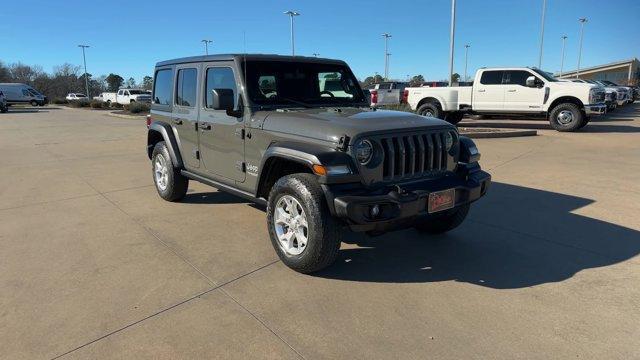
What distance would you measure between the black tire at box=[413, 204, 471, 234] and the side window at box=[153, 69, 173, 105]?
361 centimetres

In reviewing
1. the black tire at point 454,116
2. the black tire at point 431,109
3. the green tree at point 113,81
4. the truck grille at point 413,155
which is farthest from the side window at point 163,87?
the green tree at point 113,81

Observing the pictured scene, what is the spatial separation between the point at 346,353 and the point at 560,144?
10.5 metres

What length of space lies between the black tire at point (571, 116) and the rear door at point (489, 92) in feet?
5.24

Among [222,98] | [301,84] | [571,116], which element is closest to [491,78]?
[571,116]

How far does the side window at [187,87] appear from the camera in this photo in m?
5.21

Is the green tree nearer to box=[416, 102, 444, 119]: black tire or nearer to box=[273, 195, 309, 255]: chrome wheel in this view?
box=[416, 102, 444, 119]: black tire

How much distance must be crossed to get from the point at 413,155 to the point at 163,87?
3.88 metres

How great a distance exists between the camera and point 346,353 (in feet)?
8.84

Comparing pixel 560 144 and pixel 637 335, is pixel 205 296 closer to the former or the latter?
pixel 637 335

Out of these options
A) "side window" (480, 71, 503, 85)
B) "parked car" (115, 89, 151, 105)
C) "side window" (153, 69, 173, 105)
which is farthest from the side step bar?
"parked car" (115, 89, 151, 105)

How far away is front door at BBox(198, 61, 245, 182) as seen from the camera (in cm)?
452

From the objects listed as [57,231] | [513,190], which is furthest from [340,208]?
[513,190]

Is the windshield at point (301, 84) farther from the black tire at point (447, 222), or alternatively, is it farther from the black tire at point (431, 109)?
the black tire at point (431, 109)

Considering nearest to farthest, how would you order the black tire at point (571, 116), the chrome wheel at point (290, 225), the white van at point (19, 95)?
the chrome wheel at point (290, 225) → the black tire at point (571, 116) → the white van at point (19, 95)
